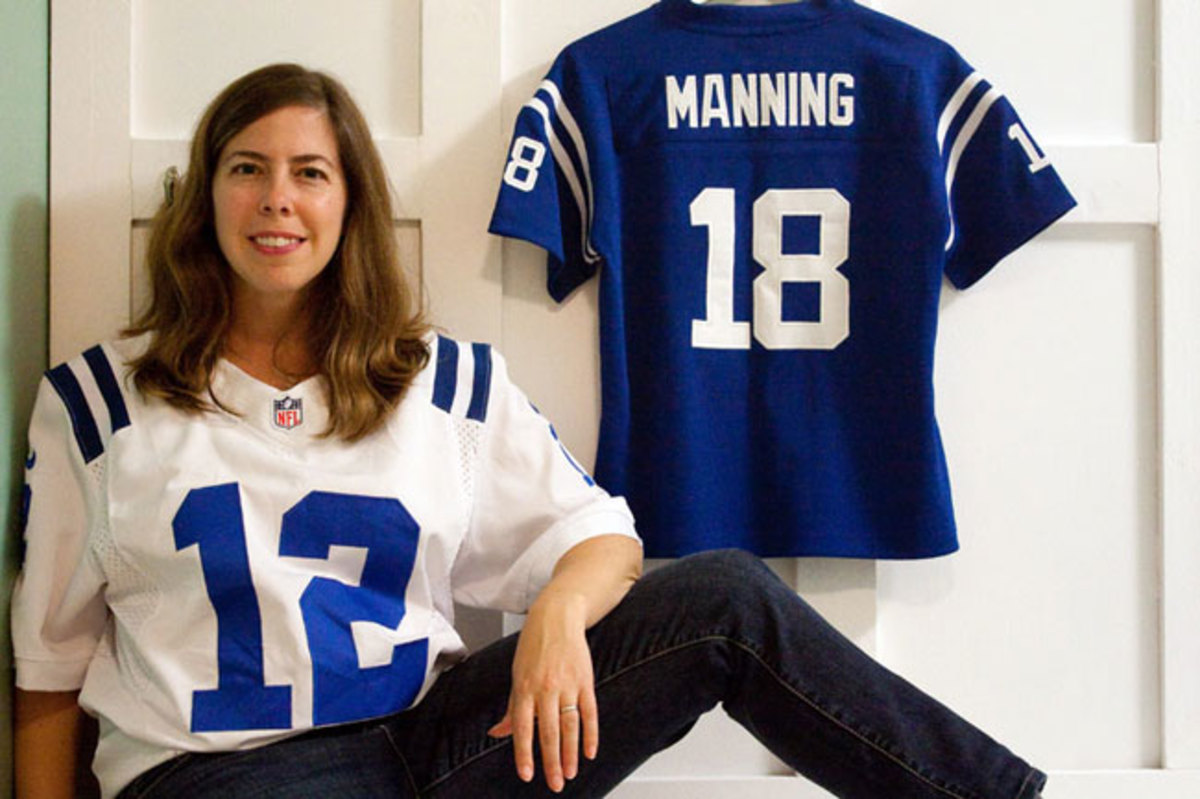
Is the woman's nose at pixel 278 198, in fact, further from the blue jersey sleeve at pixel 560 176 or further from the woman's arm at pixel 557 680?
the woman's arm at pixel 557 680

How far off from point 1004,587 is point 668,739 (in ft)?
2.07

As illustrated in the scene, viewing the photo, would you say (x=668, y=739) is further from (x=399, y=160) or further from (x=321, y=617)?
(x=399, y=160)

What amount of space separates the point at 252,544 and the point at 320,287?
0.32m

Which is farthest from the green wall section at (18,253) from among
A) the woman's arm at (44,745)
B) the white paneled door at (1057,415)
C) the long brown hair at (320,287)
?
the white paneled door at (1057,415)

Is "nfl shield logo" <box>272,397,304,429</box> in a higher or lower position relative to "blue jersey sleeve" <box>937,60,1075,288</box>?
lower

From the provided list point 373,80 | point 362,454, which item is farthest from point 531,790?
point 373,80

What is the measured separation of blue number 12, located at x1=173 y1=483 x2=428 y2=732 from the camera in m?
1.12

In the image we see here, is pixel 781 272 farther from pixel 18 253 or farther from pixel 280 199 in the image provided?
pixel 18 253

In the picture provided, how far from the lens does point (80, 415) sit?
1.20 m

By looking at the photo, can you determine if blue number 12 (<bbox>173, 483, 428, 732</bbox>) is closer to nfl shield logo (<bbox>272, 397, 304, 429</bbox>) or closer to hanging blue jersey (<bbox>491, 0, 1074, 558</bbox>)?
nfl shield logo (<bbox>272, 397, 304, 429</bbox>)

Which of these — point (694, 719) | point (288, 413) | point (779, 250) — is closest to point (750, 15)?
point (779, 250)

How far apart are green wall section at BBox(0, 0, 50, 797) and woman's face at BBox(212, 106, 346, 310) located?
274 mm

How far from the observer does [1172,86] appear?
5.02 feet

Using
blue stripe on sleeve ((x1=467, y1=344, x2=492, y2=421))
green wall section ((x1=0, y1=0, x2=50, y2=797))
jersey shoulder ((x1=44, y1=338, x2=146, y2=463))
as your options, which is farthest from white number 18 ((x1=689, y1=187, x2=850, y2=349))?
green wall section ((x1=0, y1=0, x2=50, y2=797))
